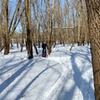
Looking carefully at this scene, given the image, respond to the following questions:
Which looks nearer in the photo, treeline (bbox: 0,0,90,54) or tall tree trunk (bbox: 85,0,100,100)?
tall tree trunk (bbox: 85,0,100,100)

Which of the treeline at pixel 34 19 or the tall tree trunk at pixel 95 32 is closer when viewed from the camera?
the tall tree trunk at pixel 95 32

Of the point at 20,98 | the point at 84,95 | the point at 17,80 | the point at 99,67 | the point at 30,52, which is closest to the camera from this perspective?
the point at 99,67

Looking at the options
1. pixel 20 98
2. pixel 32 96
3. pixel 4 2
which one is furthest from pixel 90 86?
pixel 4 2

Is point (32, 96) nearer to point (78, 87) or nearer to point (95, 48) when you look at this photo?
point (78, 87)

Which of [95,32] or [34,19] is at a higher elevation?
[34,19]

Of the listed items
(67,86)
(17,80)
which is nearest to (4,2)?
(17,80)

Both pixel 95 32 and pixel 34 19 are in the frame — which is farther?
pixel 34 19

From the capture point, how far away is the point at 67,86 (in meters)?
3.74

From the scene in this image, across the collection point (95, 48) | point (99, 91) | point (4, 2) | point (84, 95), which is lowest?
point (84, 95)

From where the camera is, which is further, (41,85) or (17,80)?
(17,80)

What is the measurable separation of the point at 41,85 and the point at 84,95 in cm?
139

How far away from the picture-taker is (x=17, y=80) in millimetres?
3912

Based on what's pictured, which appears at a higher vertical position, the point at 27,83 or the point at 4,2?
the point at 4,2

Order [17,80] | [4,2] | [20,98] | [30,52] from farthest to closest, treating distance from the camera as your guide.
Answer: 1. [4,2]
2. [30,52]
3. [17,80]
4. [20,98]
